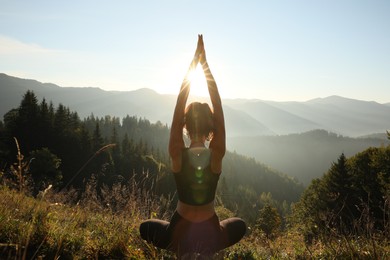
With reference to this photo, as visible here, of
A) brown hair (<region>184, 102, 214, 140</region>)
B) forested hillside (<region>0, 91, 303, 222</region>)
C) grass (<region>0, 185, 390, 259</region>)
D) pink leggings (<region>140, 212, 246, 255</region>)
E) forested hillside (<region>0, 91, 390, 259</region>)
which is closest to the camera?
pink leggings (<region>140, 212, 246, 255</region>)

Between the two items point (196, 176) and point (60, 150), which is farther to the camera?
point (60, 150)

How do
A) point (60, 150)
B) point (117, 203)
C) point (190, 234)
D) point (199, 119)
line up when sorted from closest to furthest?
point (190, 234) → point (199, 119) → point (117, 203) → point (60, 150)

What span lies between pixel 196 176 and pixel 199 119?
64cm

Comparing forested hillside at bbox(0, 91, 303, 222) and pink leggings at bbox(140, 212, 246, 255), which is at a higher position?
pink leggings at bbox(140, 212, 246, 255)

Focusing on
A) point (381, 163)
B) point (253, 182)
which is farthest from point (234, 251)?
point (253, 182)

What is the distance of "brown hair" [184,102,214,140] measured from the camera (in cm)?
355

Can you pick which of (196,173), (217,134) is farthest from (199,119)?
(196,173)

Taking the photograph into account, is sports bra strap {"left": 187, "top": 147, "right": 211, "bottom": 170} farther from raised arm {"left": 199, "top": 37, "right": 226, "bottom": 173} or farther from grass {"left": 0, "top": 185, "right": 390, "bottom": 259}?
grass {"left": 0, "top": 185, "right": 390, "bottom": 259}

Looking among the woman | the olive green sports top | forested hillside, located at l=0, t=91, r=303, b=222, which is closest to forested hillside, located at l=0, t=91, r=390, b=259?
forested hillside, located at l=0, t=91, r=303, b=222

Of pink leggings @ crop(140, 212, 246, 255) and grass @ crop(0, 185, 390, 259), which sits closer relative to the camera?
pink leggings @ crop(140, 212, 246, 255)

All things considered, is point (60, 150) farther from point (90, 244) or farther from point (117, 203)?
point (90, 244)

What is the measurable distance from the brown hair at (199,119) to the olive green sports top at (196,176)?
8.7 inches

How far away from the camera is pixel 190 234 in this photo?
3.46 m

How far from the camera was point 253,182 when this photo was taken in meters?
161
